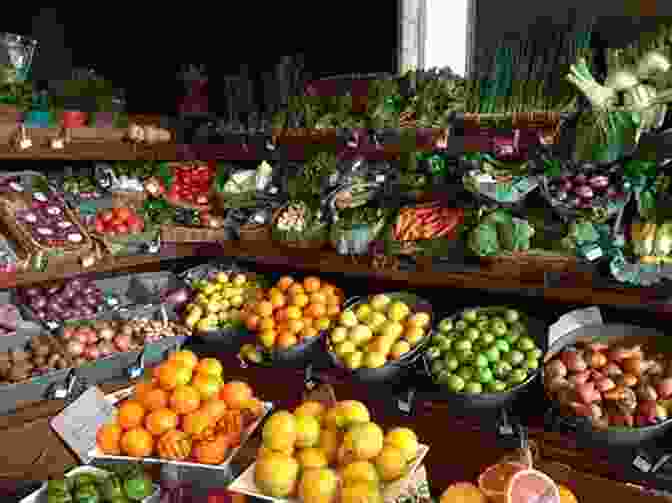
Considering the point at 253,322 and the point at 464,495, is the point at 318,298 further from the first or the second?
the point at 464,495

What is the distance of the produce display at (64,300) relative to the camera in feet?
10.0

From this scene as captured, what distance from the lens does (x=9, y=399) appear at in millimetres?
2625

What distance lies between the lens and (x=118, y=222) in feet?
10.6

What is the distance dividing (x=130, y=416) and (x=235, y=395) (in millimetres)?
330

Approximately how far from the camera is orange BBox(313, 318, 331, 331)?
272 centimetres

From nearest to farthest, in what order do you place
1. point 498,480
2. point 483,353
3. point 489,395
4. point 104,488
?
1. point 498,480
2. point 104,488
3. point 489,395
4. point 483,353

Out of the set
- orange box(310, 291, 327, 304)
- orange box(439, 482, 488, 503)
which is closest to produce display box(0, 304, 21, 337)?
orange box(310, 291, 327, 304)

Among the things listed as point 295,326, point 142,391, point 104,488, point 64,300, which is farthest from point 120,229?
point 104,488

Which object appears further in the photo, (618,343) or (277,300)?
(277,300)

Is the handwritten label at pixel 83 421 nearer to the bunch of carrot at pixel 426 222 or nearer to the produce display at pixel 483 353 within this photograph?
the produce display at pixel 483 353

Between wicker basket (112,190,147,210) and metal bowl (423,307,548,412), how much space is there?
210 centimetres

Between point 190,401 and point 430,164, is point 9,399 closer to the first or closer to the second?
point 190,401

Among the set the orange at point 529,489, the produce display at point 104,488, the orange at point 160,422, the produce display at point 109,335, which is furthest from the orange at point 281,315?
the orange at point 529,489

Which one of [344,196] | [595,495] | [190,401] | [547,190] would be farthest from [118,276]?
[595,495]
